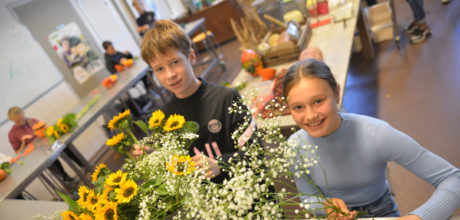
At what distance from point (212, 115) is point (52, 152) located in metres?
2.96

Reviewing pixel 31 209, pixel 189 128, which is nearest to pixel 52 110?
pixel 31 209

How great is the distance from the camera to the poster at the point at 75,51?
6156 millimetres

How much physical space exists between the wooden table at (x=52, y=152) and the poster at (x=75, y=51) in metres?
1.79

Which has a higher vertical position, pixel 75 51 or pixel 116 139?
pixel 75 51

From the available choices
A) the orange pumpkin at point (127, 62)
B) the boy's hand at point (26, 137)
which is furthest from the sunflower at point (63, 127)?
the orange pumpkin at point (127, 62)

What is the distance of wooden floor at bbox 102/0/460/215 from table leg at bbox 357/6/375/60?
0.40ft

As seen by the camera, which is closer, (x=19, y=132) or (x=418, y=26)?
(x=19, y=132)

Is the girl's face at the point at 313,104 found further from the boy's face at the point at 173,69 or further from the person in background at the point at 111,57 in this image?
the person in background at the point at 111,57

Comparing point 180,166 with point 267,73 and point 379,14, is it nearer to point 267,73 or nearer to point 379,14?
point 267,73

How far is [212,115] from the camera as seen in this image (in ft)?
4.68

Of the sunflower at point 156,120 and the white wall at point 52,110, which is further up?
the sunflower at point 156,120

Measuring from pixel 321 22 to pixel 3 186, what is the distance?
13.8 ft

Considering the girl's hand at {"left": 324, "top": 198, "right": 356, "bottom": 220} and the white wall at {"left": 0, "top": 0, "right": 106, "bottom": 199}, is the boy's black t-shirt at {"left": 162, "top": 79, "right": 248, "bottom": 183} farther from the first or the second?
the white wall at {"left": 0, "top": 0, "right": 106, "bottom": 199}

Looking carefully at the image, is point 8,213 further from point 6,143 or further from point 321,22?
point 321,22
